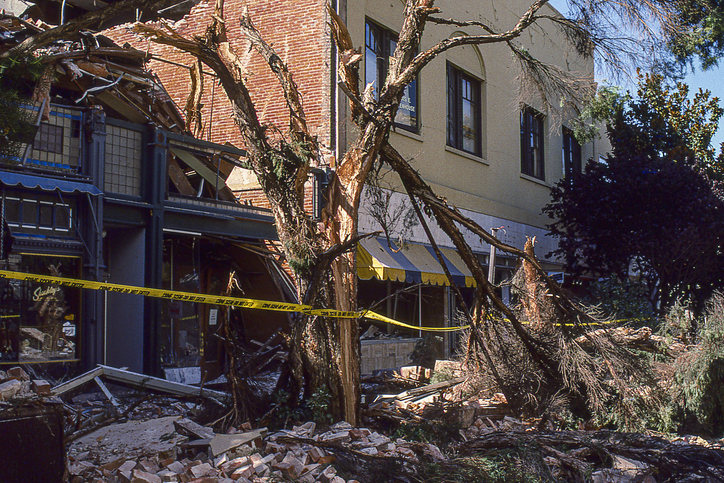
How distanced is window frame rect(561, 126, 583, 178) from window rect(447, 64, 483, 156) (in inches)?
234

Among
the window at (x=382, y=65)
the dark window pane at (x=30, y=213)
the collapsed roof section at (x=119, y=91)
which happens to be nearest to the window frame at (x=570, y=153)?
the window at (x=382, y=65)

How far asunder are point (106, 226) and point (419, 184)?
5.23 metres

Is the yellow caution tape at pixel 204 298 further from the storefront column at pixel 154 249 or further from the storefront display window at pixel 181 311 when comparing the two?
the storefront display window at pixel 181 311

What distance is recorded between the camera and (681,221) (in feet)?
56.4

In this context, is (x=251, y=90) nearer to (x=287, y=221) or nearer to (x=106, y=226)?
(x=106, y=226)

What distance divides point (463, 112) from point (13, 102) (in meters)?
15.6

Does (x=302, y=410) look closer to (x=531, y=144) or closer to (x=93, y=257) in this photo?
(x=93, y=257)

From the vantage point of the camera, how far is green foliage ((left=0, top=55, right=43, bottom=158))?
4.72 metres

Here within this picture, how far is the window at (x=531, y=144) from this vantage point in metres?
22.3

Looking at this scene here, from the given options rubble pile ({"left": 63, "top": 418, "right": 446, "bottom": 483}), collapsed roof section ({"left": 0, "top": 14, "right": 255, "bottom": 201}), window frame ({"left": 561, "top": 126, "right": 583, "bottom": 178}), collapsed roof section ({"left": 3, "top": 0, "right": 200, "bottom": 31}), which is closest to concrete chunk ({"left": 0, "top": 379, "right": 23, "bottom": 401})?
rubble pile ({"left": 63, "top": 418, "right": 446, "bottom": 483})

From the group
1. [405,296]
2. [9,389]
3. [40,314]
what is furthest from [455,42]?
[405,296]

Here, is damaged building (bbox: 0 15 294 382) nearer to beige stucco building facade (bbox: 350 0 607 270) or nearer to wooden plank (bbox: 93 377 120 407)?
wooden plank (bbox: 93 377 120 407)

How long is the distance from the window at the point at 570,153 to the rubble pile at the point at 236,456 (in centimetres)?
2010

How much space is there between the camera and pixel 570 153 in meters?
25.9
